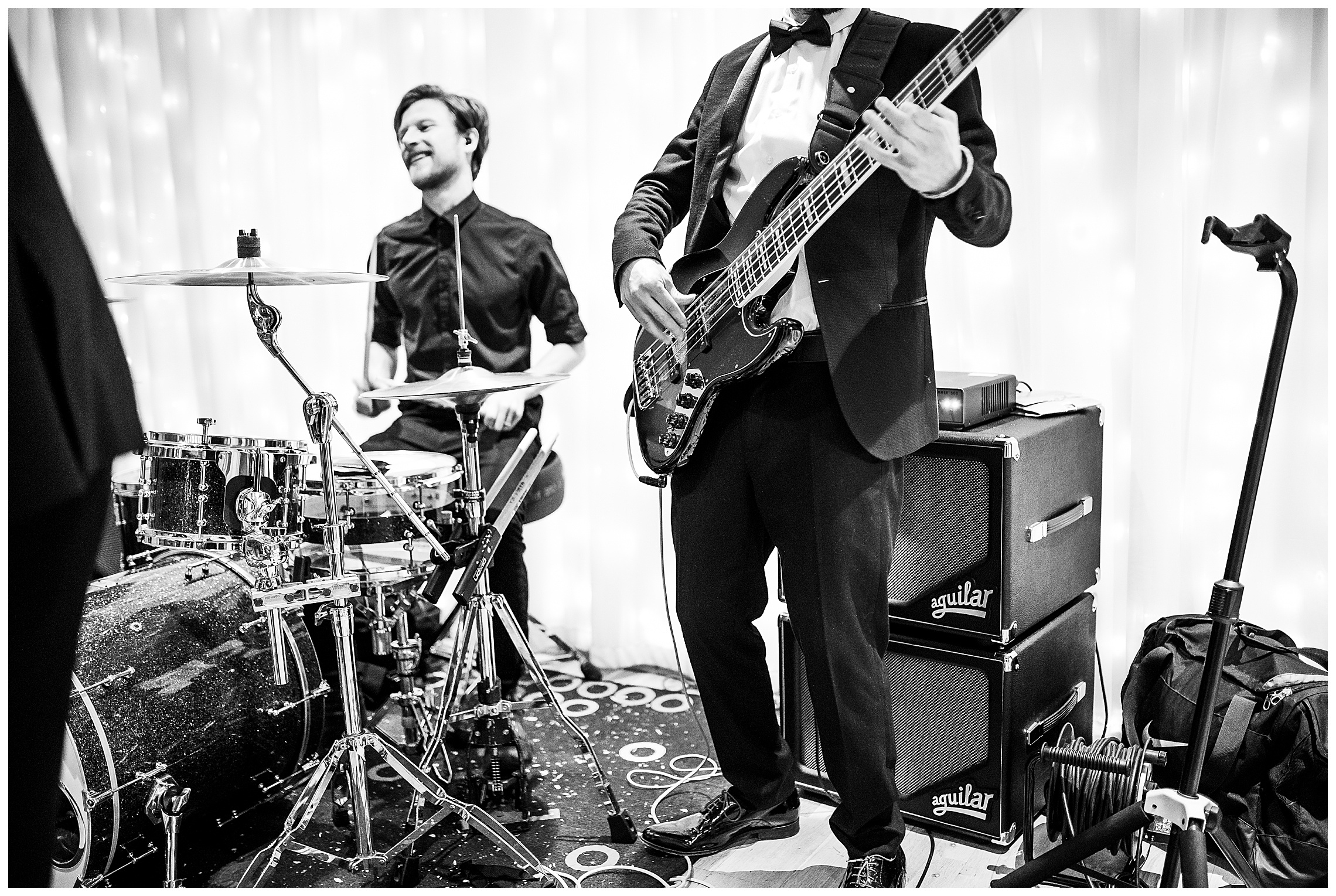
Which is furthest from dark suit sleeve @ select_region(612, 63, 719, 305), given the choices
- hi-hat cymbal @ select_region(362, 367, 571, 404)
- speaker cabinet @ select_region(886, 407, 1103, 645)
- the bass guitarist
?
speaker cabinet @ select_region(886, 407, 1103, 645)

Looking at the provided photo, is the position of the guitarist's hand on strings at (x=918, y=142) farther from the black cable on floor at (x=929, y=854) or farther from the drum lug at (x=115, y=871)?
the drum lug at (x=115, y=871)

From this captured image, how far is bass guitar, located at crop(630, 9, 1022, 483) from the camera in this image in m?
1.59

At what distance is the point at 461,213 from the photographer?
2.95 meters

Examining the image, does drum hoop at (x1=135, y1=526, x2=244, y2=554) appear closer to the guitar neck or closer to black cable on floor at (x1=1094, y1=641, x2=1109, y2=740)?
the guitar neck

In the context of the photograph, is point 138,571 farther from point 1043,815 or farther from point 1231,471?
point 1231,471

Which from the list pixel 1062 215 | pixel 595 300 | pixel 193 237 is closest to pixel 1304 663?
pixel 1062 215

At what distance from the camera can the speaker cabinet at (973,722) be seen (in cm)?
203

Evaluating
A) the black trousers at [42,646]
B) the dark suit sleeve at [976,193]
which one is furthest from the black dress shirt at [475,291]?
the black trousers at [42,646]

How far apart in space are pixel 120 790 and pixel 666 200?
1465 mm

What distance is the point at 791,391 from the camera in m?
1.79

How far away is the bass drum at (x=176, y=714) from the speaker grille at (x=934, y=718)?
112cm

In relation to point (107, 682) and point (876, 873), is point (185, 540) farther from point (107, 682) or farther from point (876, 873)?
point (876, 873)

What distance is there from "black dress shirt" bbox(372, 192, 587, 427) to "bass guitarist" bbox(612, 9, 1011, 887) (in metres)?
0.89

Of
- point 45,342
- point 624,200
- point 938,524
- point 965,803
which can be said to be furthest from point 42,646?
point 624,200
